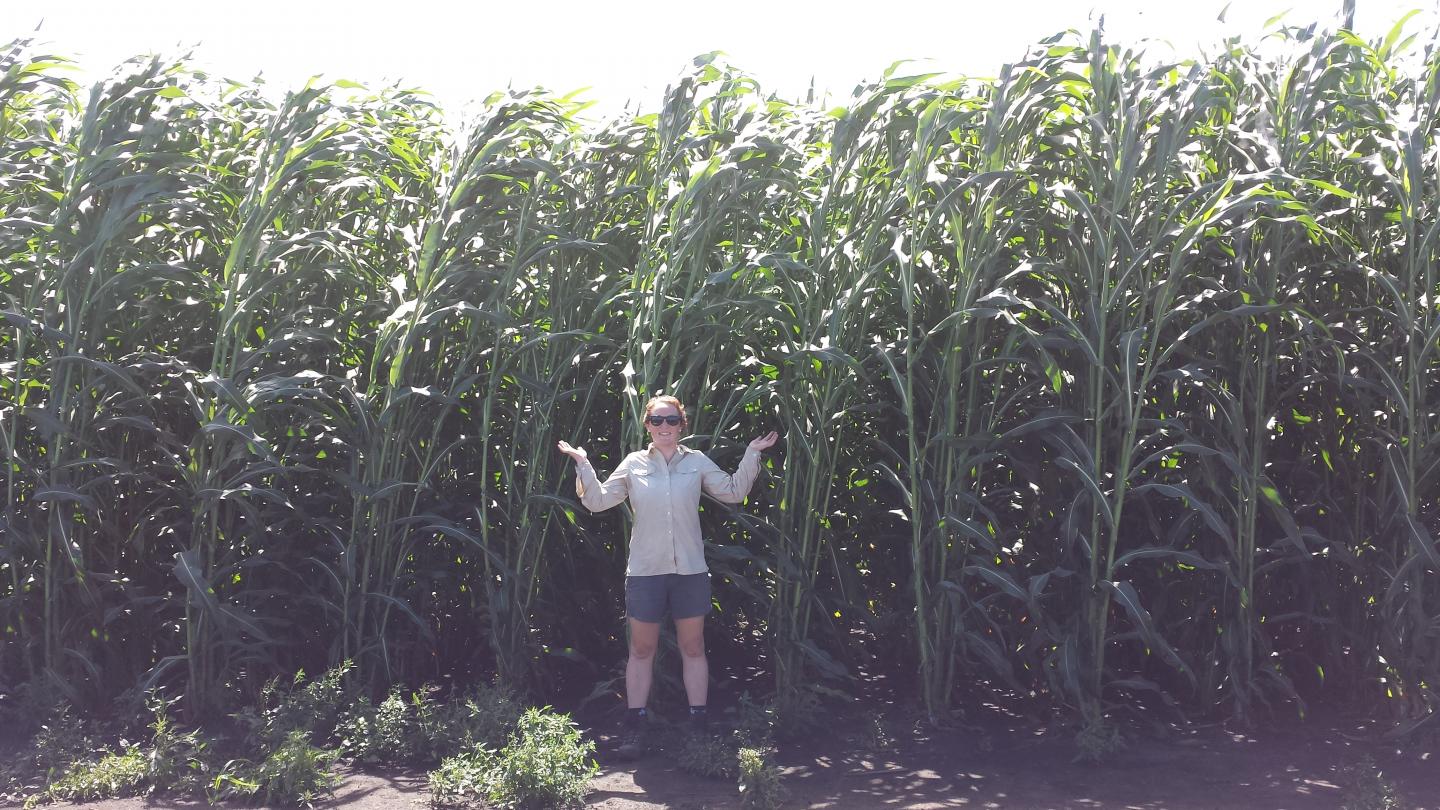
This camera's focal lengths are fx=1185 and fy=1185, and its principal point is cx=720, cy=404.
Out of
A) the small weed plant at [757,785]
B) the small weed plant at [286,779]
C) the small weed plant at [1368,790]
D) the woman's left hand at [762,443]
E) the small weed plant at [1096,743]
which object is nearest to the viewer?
the small weed plant at [1368,790]

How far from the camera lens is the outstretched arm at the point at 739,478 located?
Answer: 15.0 ft

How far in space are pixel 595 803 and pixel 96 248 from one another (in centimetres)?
287

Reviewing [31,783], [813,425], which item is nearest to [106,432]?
[31,783]

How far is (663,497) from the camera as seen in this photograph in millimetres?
4531

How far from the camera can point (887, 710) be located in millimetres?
5020

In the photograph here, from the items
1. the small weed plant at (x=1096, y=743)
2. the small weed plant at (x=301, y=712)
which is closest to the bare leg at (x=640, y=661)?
the small weed plant at (x=301, y=712)

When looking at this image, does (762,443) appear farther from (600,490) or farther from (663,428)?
(600,490)

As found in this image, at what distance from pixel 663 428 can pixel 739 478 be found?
14.0 inches

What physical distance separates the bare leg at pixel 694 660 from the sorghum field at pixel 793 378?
0.31 m

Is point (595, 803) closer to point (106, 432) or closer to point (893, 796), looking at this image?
point (893, 796)

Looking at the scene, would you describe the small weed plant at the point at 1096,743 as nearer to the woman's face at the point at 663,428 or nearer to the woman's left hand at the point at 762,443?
the woman's left hand at the point at 762,443

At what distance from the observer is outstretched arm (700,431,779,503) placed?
4570 millimetres

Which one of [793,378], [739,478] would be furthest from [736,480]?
[793,378]

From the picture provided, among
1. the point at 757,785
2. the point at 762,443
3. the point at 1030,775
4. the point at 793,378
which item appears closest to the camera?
the point at 757,785
